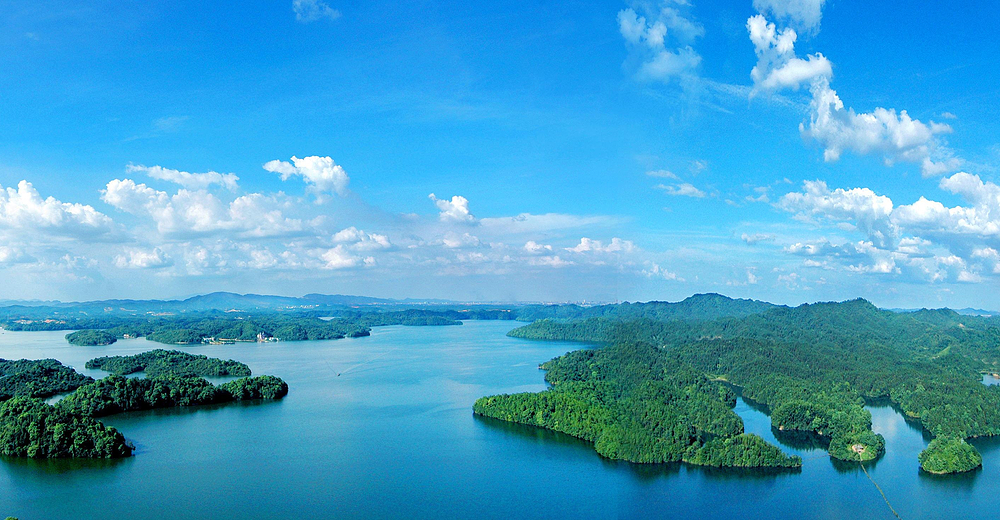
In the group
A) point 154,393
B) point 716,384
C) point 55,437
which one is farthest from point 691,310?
point 55,437

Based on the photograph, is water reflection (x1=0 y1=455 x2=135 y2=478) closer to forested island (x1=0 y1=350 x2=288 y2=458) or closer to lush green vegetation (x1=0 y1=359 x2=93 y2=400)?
forested island (x1=0 y1=350 x2=288 y2=458)

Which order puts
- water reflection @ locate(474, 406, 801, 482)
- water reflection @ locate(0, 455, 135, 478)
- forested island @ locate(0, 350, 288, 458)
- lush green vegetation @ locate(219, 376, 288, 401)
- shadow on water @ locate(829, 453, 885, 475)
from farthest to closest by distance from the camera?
lush green vegetation @ locate(219, 376, 288, 401), shadow on water @ locate(829, 453, 885, 475), forested island @ locate(0, 350, 288, 458), water reflection @ locate(474, 406, 801, 482), water reflection @ locate(0, 455, 135, 478)

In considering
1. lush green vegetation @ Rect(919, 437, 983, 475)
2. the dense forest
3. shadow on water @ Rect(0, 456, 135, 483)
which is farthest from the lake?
the dense forest

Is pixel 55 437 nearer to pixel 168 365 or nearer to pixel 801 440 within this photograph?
pixel 168 365

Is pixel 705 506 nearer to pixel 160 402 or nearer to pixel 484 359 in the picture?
pixel 160 402

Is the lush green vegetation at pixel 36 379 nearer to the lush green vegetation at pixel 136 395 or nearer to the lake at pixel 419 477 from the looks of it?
the lush green vegetation at pixel 136 395

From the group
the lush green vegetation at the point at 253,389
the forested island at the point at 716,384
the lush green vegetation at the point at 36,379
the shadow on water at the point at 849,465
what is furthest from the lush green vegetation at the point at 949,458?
the lush green vegetation at the point at 36,379

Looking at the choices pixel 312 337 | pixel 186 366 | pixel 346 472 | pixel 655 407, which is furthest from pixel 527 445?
pixel 312 337
